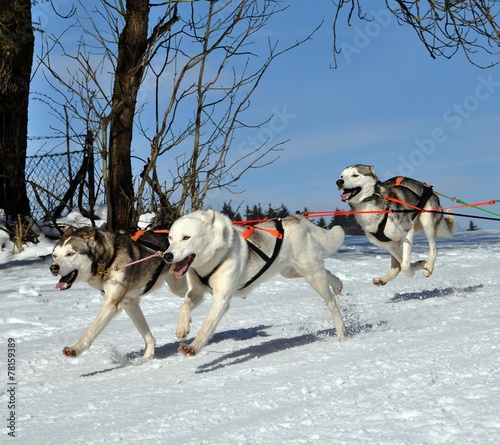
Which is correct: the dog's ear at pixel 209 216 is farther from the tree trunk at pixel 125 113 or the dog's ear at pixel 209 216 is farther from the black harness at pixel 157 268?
the tree trunk at pixel 125 113

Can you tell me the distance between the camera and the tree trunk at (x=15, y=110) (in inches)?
509

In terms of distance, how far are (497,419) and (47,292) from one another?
271 inches

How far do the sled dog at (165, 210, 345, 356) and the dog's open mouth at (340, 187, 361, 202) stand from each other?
71.0 inches

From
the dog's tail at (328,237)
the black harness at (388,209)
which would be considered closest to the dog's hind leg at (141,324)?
the dog's tail at (328,237)

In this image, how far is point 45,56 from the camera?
1148 cm

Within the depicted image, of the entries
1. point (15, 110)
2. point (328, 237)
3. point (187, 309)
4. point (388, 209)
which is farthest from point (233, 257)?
point (15, 110)

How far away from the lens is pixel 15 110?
13.1m

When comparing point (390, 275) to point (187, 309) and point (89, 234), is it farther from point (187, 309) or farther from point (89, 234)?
point (89, 234)

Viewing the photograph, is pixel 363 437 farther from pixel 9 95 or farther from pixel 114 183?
pixel 9 95

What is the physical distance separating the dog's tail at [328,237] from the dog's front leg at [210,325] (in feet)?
3.47

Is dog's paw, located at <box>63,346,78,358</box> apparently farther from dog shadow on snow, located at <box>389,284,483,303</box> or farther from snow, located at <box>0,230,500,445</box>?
dog shadow on snow, located at <box>389,284,483,303</box>

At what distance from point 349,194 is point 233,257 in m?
2.81

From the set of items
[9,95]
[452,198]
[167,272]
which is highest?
[9,95]

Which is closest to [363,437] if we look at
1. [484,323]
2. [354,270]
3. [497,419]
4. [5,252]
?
[497,419]
